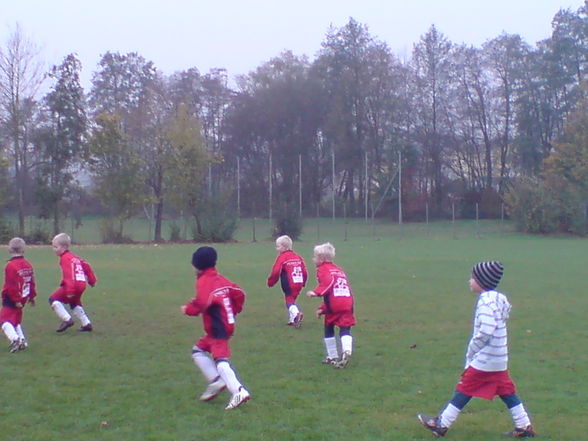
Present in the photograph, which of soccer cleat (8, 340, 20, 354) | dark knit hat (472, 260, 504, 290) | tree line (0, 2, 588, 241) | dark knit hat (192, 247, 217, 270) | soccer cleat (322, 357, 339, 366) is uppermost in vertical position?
tree line (0, 2, 588, 241)

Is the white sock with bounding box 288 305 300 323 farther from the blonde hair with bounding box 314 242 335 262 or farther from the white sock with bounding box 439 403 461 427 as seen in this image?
the white sock with bounding box 439 403 461 427

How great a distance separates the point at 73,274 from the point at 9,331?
135 cm

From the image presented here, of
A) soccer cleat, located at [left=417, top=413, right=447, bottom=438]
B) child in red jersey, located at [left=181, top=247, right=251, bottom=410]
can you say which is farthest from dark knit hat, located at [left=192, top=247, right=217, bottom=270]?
soccer cleat, located at [left=417, top=413, right=447, bottom=438]

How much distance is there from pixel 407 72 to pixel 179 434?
64382 millimetres

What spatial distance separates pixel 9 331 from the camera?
987cm

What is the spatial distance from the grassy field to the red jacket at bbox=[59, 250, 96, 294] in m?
0.75

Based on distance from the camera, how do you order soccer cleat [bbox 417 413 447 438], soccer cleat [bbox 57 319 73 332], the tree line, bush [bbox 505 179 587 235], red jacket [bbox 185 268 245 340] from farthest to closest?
the tree line
bush [bbox 505 179 587 235]
soccer cleat [bbox 57 319 73 332]
red jacket [bbox 185 268 245 340]
soccer cleat [bbox 417 413 447 438]

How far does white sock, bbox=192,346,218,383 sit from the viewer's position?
739 cm

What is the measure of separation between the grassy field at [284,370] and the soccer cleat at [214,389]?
0.08m

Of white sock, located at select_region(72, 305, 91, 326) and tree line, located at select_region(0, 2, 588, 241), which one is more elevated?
tree line, located at select_region(0, 2, 588, 241)

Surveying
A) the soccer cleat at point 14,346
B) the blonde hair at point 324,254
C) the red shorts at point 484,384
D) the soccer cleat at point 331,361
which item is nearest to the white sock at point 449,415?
the red shorts at point 484,384

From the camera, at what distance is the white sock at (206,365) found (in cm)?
739

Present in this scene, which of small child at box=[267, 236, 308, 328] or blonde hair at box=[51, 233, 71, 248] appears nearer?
blonde hair at box=[51, 233, 71, 248]

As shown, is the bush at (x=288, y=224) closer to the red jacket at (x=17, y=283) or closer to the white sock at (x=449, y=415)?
the red jacket at (x=17, y=283)
